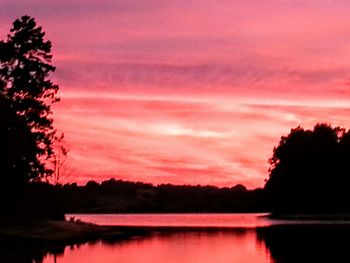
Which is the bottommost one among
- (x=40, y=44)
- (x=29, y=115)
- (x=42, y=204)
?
(x=42, y=204)

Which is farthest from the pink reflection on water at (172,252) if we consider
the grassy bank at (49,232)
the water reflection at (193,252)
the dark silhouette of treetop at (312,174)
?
the dark silhouette of treetop at (312,174)

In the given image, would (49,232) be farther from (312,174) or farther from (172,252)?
(312,174)

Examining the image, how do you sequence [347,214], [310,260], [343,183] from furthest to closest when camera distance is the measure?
[343,183] < [347,214] < [310,260]

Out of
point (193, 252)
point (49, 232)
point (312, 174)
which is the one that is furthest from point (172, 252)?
point (312, 174)

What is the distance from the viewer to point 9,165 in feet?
233

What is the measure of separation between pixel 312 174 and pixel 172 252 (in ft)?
353

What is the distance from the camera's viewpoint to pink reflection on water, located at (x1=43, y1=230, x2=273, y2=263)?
50750mm

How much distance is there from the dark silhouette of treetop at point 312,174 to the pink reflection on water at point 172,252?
298 feet

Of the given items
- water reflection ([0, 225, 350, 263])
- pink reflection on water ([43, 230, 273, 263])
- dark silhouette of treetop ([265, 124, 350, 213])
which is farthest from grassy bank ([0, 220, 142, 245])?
dark silhouette of treetop ([265, 124, 350, 213])

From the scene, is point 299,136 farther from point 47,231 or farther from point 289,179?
point 47,231

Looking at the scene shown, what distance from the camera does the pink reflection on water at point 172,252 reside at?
50.8 metres

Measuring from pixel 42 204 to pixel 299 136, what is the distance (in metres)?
93.3

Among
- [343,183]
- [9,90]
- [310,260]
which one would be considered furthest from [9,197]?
[343,183]

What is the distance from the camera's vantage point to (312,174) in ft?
531
